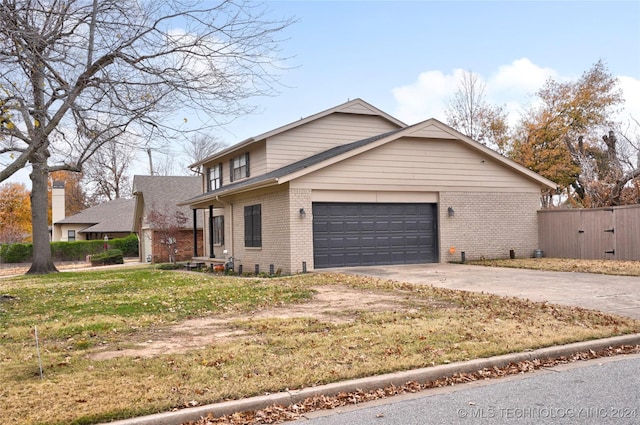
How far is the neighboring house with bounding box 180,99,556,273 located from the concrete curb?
454 inches

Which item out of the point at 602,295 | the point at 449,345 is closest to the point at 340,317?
the point at 449,345

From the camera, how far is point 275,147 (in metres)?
22.2

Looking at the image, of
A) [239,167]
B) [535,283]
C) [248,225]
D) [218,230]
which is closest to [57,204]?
[218,230]

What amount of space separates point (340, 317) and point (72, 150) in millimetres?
6527

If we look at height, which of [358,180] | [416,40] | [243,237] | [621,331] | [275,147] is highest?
[416,40]

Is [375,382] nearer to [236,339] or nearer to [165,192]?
[236,339]

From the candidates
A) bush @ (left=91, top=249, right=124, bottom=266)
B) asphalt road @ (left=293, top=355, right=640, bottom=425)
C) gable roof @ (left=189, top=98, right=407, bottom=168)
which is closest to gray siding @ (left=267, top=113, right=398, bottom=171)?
gable roof @ (left=189, top=98, right=407, bottom=168)

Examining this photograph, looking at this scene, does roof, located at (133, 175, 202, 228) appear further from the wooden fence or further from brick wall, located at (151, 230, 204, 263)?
the wooden fence

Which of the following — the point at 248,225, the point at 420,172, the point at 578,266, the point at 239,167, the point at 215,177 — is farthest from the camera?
the point at 215,177

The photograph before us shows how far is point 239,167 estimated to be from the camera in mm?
25094

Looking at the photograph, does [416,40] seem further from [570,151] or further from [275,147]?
[570,151]

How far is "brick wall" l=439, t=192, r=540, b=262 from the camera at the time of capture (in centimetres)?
2053

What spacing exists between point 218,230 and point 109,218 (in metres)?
24.1

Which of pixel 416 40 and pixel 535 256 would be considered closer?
pixel 416 40
